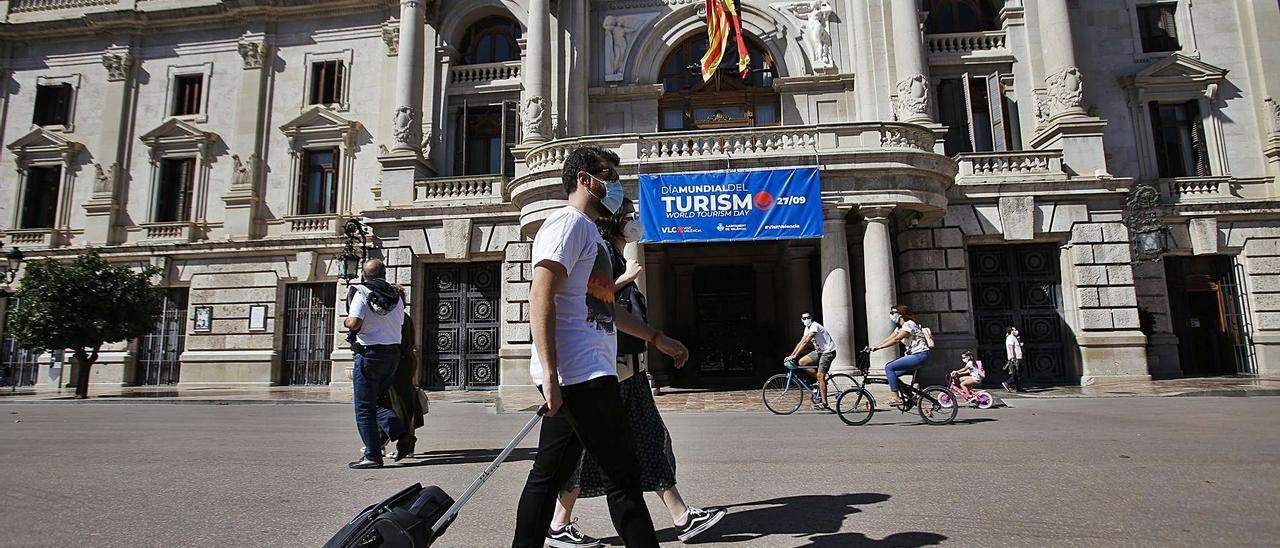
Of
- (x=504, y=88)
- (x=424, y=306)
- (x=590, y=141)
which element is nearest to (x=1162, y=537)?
(x=590, y=141)

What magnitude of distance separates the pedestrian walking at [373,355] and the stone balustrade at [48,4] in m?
27.3

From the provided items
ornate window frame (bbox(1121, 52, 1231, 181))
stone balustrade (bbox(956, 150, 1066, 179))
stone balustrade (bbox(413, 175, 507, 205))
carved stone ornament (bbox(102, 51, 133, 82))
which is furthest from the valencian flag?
carved stone ornament (bbox(102, 51, 133, 82))

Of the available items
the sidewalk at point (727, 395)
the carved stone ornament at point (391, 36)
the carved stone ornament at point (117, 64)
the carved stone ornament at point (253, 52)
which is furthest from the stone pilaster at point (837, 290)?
the carved stone ornament at point (117, 64)

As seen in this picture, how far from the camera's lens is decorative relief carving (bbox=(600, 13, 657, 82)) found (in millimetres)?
20641

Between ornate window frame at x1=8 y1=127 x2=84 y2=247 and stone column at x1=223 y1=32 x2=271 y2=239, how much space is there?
257 inches

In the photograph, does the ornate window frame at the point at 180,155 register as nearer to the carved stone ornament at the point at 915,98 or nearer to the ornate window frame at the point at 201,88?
the ornate window frame at the point at 201,88

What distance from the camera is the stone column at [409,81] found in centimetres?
1988

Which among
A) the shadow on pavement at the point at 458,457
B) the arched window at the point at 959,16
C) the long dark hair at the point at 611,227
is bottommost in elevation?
the shadow on pavement at the point at 458,457

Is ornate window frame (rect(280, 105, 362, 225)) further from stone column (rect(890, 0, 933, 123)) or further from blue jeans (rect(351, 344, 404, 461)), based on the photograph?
blue jeans (rect(351, 344, 404, 461))

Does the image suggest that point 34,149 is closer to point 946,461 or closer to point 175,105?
point 175,105

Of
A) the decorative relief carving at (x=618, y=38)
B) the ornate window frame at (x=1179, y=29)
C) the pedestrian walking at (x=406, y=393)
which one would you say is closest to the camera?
the pedestrian walking at (x=406, y=393)

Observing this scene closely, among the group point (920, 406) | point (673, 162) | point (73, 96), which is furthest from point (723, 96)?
point (73, 96)

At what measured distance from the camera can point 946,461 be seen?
6305 mm

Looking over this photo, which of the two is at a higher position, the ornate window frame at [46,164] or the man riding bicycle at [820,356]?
the ornate window frame at [46,164]
